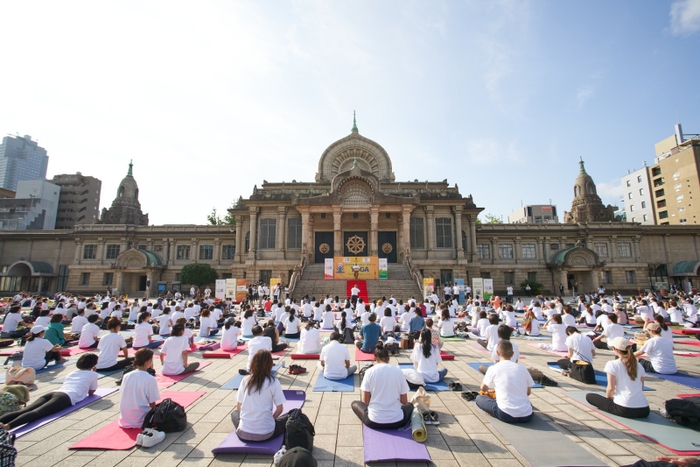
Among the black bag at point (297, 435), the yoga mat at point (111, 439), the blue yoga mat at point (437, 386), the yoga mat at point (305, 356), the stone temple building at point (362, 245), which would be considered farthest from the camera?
the stone temple building at point (362, 245)

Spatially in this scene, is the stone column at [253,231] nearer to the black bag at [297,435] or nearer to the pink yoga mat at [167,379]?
the pink yoga mat at [167,379]

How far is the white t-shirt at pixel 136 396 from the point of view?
557 cm

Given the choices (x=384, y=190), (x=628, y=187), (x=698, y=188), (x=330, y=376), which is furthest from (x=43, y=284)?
(x=628, y=187)

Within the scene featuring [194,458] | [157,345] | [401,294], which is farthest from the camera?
[401,294]

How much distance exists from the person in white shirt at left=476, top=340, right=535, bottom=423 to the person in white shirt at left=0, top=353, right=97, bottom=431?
295 inches

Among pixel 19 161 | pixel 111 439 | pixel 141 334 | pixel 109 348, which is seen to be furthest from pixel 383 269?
pixel 19 161

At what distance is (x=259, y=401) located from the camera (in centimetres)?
499

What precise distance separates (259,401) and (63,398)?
4.27m

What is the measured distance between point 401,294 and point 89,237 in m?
40.3

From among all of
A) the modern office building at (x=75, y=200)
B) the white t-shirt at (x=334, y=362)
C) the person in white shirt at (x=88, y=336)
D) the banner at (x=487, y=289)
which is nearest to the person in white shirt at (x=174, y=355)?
the white t-shirt at (x=334, y=362)

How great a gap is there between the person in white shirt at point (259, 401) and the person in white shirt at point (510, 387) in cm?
356

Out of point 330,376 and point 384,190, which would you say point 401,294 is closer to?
point 384,190

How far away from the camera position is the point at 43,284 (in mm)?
43594

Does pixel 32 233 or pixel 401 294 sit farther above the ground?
pixel 32 233
